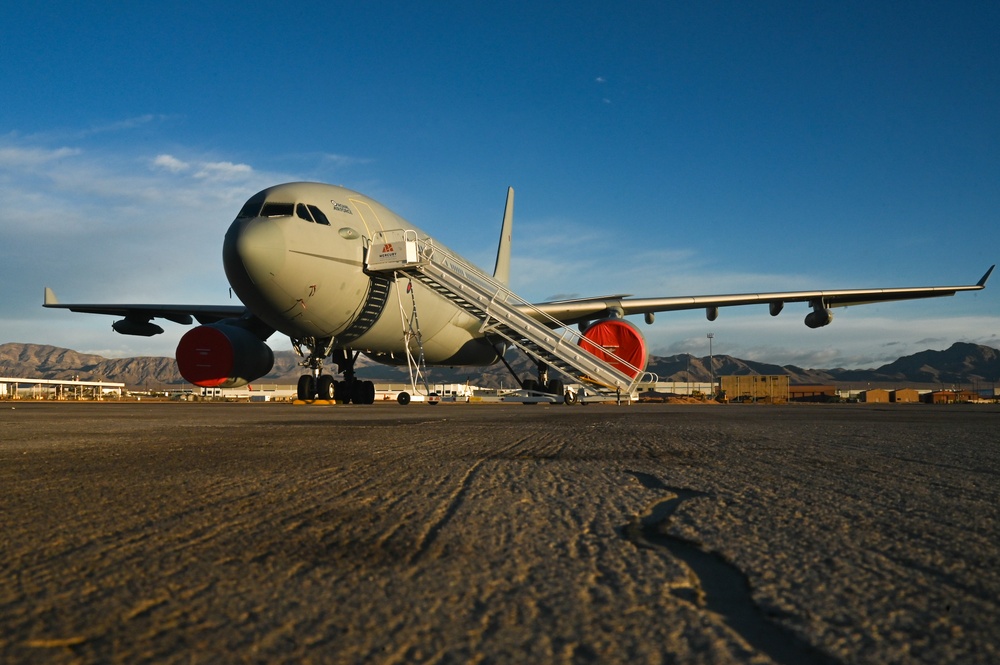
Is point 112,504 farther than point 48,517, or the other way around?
point 112,504

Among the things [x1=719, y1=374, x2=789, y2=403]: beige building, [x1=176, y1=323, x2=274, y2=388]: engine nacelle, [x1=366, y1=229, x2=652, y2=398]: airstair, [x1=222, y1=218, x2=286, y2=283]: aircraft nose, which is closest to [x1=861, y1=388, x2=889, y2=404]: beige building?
[x1=719, y1=374, x2=789, y2=403]: beige building

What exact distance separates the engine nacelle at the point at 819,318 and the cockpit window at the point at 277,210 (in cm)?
1490

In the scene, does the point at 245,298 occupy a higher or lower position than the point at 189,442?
higher

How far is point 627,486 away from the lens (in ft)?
9.41

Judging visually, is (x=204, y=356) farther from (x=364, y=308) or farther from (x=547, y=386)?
(x=547, y=386)

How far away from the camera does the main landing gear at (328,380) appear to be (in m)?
15.4

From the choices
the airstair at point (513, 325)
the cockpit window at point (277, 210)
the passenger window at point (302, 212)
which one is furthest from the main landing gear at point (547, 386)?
the cockpit window at point (277, 210)

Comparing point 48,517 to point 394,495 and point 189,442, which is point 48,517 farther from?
point 189,442

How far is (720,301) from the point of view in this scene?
20609 millimetres

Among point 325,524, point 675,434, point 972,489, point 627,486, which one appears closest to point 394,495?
point 325,524

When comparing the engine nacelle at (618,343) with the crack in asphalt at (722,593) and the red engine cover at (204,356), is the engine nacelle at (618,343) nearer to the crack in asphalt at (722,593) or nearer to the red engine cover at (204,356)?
the red engine cover at (204,356)

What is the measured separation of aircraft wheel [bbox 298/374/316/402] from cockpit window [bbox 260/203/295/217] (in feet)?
15.4

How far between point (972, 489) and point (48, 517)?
127 inches

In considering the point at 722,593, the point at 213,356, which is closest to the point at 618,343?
the point at 213,356
